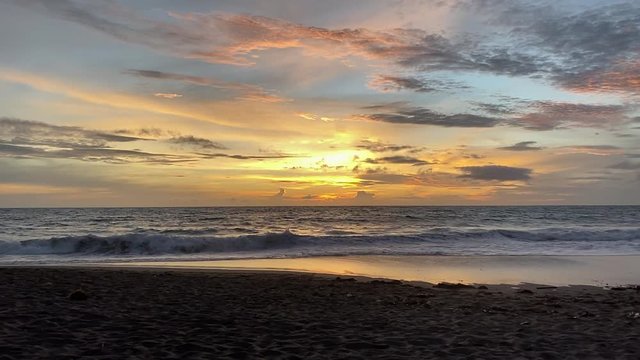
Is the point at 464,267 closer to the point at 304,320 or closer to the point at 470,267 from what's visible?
the point at 470,267

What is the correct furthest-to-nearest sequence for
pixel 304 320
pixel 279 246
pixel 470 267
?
pixel 279 246, pixel 470 267, pixel 304 320

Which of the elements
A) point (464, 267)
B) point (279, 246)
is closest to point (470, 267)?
point (464, 267)

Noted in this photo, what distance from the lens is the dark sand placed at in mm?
7055

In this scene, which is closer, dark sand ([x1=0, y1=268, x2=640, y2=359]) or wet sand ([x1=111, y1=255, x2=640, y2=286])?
dark sand ([x1=0, y1=268, x2=640, y2=359])

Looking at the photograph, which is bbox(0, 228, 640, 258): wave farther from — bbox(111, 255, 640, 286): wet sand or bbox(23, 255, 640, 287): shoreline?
bbox(111, 255, 640, 286): wet sand

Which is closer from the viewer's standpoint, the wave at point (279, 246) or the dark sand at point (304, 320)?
the dark sand at point (304, 320)

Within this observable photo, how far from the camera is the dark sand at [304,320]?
7055 millimetres

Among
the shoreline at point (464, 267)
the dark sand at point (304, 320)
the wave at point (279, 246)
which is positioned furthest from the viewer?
the wave at point (279, 246)

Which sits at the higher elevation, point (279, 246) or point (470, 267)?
point (470, 267)

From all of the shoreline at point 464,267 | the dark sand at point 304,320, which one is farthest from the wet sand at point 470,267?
the dark sand at point 304,320

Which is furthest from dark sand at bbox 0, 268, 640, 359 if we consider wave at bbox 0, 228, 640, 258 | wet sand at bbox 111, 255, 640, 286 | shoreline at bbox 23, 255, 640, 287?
wave at bbox 0, 228, 640, 258

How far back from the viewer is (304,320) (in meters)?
9.27

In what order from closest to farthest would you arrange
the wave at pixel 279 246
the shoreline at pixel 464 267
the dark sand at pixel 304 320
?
the dark sand at pixel 304 320
the shoreline at pixel 464 267
the wave at pixel 279 246

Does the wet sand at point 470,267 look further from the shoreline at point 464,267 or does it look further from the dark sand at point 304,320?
the dark sand at point 304,320
